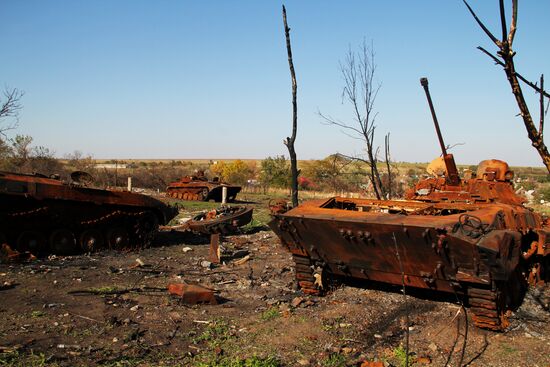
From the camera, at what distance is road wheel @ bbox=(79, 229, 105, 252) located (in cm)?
1180

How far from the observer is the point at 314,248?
309 inches

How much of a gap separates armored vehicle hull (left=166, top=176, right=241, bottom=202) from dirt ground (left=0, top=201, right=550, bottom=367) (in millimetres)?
17268

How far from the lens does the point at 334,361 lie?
5.63m

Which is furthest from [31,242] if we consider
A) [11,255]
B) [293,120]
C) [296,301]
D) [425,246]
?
[425,246]

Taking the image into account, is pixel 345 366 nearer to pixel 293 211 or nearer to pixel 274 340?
pixel 274 340

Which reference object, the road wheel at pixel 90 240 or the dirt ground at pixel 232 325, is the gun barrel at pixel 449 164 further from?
the road wheel at pixel 90 240

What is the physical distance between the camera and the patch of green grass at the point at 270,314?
717cm

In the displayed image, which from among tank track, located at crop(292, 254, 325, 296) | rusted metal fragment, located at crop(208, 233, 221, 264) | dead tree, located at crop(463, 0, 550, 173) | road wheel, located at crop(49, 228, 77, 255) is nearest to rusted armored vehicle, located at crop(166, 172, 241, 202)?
road wheel, located at crop(49, 228, 77, 255)

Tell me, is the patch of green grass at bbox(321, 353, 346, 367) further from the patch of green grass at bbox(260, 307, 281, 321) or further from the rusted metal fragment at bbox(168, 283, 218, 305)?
the rusted metal fragment at bbox(168, 283, 218, 305)

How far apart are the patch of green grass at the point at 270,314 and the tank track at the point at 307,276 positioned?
876mm

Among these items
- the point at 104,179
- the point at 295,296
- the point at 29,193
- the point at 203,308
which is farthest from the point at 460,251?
the point at 104,179

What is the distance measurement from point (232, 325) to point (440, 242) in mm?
2890

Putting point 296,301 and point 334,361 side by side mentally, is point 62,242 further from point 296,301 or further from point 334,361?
point 334,361

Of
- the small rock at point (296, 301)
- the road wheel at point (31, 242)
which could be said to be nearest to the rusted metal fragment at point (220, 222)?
the road wheel at point (31, 242)
